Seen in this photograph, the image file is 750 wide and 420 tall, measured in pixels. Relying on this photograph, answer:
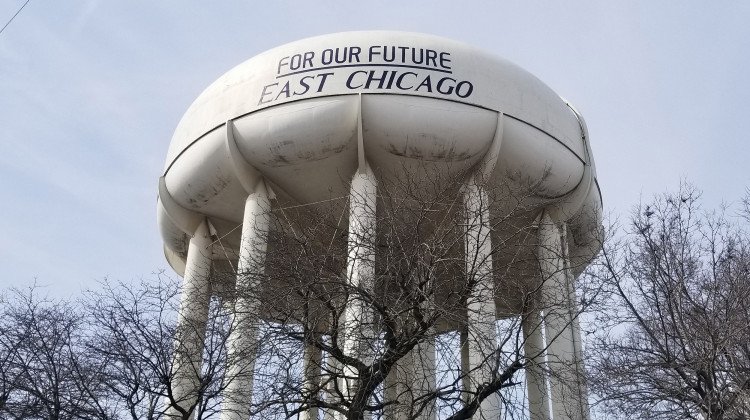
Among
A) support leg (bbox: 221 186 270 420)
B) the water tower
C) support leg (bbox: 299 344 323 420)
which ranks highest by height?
the water tower

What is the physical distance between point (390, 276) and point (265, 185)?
6768mm

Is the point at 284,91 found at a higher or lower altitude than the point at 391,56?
lower

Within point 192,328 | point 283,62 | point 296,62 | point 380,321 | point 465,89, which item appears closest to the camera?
point 380,321

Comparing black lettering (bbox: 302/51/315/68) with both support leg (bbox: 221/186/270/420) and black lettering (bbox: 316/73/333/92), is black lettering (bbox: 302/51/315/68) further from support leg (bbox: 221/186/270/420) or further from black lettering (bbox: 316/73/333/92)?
support leg (bbox: 221/186/270/420)

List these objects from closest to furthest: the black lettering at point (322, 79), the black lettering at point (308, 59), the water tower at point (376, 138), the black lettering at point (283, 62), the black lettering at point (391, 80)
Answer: the water tower at point (376, 138) → the black lettering at point (391, 80) → the black lettering at point (322, 79) → the black lettering at point (308, 59) → the black lettering at point (283, 62)

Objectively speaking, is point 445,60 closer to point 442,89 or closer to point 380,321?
point 442,89

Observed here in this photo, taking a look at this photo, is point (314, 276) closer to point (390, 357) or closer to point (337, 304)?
point (337, 304)

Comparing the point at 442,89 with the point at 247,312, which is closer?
the point at 247,312

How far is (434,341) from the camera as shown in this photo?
8328mm

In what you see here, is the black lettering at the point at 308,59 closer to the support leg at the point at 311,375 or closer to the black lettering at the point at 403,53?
the black lettering at the point at 403,53

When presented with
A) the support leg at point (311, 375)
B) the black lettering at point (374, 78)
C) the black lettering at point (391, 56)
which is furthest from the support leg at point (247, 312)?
the black lettering at point (391, 56)

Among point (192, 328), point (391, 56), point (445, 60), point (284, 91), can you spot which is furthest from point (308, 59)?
point (192, 328)

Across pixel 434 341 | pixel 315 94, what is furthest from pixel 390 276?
pixel 315 94

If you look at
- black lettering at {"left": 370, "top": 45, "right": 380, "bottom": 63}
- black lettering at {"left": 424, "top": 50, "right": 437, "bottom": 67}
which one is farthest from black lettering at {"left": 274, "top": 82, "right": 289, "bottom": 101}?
black lettering at {"left": 424, "top": 50, "right": 437, "bottom": 67}
